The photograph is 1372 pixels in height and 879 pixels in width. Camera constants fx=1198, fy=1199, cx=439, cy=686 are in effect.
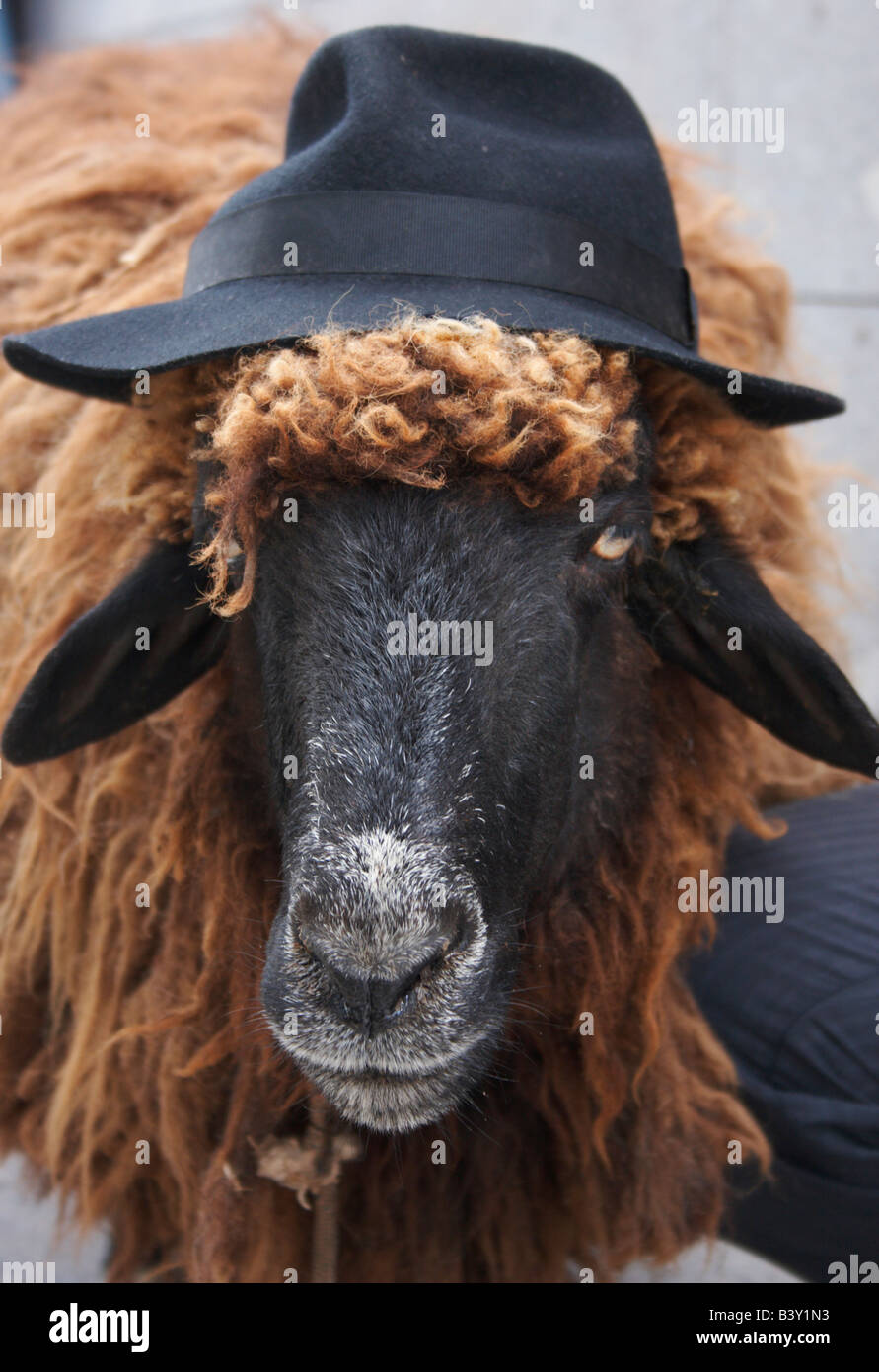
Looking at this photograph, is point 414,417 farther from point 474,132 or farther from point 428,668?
point 474,132

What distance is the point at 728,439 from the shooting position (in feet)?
7.64

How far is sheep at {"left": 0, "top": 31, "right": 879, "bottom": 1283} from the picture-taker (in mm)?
1836

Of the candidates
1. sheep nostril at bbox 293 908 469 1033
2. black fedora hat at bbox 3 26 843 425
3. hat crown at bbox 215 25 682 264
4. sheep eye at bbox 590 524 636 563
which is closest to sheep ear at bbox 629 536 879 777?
sheep eye at bbox 590 524 636 563

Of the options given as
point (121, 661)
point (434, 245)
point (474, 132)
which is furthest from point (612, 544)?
point (121, 661)

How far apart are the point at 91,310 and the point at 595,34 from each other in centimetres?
365

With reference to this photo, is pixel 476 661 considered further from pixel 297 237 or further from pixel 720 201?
pixel 720 201

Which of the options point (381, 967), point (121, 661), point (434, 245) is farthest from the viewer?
point (121, 661)

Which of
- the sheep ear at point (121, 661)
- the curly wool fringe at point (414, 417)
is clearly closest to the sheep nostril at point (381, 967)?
the curly wool fringe at point (414, 417)

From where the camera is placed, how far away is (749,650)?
225cm

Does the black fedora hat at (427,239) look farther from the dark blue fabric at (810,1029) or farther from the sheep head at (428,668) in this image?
the dark blue fabric at (810,1029)

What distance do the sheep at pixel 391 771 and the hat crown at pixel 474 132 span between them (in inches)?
12.8

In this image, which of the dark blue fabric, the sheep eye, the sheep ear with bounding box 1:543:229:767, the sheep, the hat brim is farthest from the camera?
the dark blue fabric

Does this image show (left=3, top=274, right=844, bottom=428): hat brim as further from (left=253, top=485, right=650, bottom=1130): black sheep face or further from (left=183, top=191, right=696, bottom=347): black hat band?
(left=253, top=485, right=650, bottom=1130): black sheep face

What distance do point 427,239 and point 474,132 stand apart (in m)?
0.27
